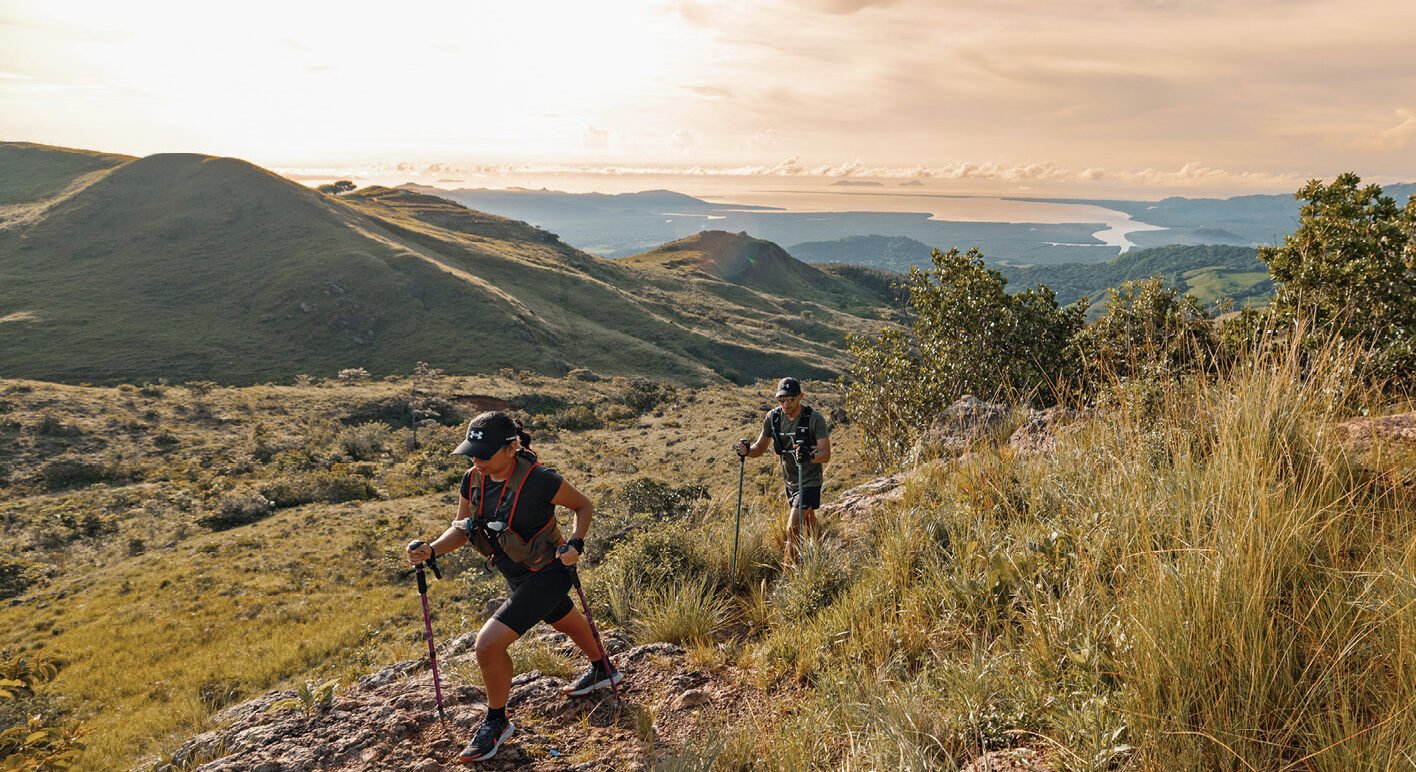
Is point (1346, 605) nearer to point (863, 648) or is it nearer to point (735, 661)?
point (863, 648)

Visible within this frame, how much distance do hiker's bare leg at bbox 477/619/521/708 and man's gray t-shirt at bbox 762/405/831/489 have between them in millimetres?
3749

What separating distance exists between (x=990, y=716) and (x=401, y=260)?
105 meters

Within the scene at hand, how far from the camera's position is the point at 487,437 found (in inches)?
174

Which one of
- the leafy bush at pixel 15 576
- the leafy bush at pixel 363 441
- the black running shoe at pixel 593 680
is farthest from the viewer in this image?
the leafy bush at pixel 363 441

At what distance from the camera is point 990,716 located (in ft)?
9.48

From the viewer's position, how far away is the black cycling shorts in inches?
176

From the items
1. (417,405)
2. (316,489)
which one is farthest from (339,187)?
(316,489)

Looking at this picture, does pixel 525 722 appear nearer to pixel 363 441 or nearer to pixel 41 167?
pixel 363 441

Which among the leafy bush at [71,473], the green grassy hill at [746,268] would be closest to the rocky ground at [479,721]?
the leafy bush at [71,473]

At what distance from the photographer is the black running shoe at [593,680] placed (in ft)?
15.5

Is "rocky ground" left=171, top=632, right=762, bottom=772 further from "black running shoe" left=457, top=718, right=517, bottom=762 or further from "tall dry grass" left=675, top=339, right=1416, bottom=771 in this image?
"tall dry grass" left=675, top=339, right=1416, bottom=771

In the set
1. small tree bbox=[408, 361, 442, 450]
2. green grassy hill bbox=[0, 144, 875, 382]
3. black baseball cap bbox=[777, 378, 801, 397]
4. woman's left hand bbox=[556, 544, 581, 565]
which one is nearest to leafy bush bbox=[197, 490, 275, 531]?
small tree bbox=[408, 361, 442, 450]

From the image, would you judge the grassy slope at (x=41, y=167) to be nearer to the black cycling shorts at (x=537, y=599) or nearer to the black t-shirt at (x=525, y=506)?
the black t-shirt at (x=525, y=506)

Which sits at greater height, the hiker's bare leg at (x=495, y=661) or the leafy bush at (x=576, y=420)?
the hiker's bare leg at (x=495, y=661)
